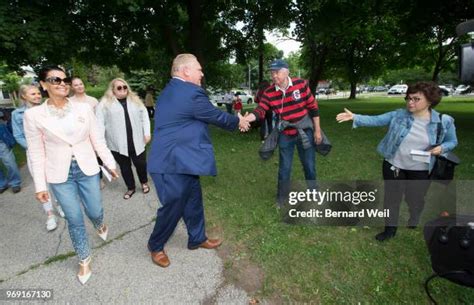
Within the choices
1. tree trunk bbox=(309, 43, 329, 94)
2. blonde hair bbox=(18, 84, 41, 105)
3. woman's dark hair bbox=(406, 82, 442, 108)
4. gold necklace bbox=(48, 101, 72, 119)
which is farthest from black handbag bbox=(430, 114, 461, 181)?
tree trunk bbox=(309, 43, 329, 94)

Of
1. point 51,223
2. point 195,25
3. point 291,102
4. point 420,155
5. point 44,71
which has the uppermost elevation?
point 195,25

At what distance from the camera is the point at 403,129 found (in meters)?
3.45

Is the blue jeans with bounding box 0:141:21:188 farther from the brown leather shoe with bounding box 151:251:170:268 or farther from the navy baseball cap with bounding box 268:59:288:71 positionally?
the navy baseball cap with bounding box 268:59:288:71

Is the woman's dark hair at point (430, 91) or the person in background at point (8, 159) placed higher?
the woman's dark hair at point (430, 91)

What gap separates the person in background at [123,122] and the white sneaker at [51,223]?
131 centimetres

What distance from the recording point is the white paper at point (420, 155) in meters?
3.34

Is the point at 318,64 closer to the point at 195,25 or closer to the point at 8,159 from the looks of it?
the point at 195,25

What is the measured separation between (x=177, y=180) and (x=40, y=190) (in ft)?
3.97

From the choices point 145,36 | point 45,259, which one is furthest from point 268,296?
point 145,36

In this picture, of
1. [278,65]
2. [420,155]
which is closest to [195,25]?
[278,65]

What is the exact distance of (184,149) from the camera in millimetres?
3045

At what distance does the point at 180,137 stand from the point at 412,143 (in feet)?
8.04

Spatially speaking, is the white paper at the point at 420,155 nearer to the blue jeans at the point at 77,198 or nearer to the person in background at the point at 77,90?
the blue jeans at the point at 77,198

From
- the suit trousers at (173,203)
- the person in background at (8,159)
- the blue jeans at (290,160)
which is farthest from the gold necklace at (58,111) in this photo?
the person in background at (8,159)
